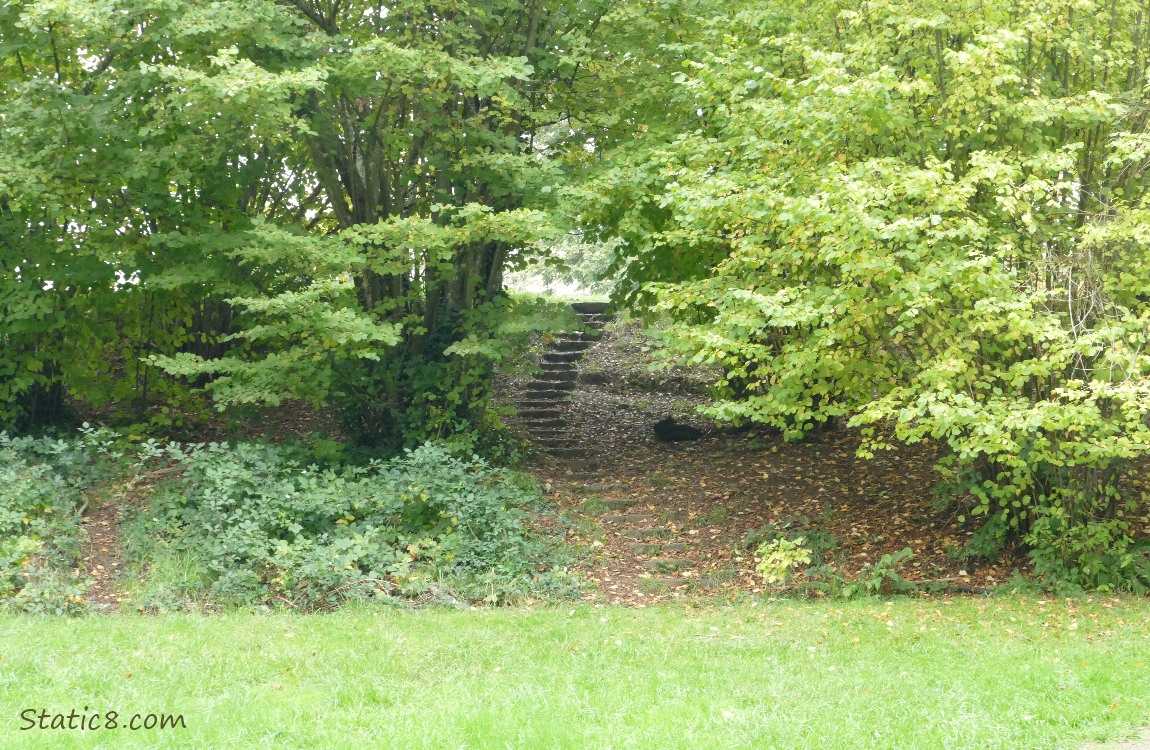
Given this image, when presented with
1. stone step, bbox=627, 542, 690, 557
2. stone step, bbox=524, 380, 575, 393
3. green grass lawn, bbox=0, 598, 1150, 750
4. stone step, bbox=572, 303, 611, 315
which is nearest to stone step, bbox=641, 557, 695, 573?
stone step, bbox=627, 542, 690, 557

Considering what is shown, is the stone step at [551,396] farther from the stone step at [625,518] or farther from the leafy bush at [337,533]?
the leafy bush at [337,533]

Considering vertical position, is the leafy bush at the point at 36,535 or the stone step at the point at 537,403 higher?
the leafy bush at the point at 36,535

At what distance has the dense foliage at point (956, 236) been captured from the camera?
7.10 meters

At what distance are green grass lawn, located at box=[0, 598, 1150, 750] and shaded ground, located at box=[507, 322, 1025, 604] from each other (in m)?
1.57

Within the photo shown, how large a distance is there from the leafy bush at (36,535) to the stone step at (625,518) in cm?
555

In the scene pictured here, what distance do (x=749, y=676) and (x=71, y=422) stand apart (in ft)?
34.7

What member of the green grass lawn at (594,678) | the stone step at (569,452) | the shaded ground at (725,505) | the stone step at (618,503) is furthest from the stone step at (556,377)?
the green grass lawn at (594,678)

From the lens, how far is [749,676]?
233 inches

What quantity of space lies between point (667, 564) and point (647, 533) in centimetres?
98

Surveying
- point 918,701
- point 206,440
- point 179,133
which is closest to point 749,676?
point 918,701

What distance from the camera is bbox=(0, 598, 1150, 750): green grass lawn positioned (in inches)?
185

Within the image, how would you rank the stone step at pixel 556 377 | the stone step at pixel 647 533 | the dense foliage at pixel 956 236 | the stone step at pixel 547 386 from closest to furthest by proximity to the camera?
the dense foliage at pixel 956 236 → the stone step at pixel 647 533 → the stone step at pixel 547 386 → the stone step at pixel 556 377

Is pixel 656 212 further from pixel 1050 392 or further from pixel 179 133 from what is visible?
pixel 179 133

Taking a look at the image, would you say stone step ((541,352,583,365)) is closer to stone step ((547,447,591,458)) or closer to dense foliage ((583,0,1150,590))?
stone step ((547,447,591,458))
